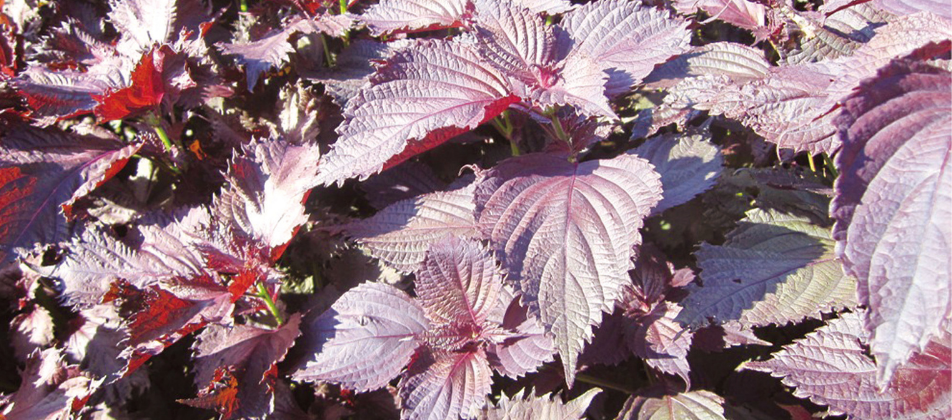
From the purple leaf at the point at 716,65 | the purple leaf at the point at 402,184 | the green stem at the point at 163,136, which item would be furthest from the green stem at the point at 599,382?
the green stem at the point at 163,136

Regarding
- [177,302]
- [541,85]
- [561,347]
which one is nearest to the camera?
[561,347]

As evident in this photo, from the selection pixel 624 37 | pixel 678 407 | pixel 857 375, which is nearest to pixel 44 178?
pixel 624 37

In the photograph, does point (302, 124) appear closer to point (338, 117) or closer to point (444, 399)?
point (338, 117)

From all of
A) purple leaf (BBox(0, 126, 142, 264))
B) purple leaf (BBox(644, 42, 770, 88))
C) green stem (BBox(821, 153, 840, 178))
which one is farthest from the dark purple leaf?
green stem (BBox(821, 153, 840, 178))

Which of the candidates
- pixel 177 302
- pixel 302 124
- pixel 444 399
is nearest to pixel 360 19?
pixel 302 124

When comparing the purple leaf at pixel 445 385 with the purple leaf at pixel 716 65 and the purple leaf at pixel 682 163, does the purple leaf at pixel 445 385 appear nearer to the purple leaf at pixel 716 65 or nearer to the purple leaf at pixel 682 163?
the purple leaf at pixel 682 163

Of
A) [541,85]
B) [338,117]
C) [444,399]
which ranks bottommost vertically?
[444,399]

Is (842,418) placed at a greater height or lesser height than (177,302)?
lesser

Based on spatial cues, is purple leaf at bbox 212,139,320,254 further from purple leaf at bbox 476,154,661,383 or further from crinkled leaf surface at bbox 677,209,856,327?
crinkled leaf surface at bbox 677,209,856,327
